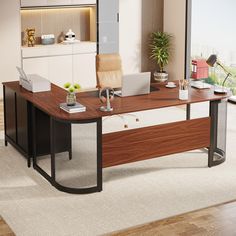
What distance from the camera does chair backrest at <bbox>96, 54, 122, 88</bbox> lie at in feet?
26.3

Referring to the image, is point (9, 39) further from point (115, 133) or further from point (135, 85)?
point (115, 133)

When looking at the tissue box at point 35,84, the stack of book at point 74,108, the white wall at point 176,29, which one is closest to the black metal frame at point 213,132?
the stack of book at point 74,108

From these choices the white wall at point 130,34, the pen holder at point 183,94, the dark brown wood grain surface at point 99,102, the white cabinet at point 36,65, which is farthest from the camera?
the white wall at point 130,34

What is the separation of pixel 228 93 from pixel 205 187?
1283 mm

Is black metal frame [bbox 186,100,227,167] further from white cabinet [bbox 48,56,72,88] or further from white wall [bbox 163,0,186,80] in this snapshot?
white cabinet [bbox 48,56,72,88]

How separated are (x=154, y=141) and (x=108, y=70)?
1.83 m

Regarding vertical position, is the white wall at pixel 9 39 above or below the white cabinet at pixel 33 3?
→ below

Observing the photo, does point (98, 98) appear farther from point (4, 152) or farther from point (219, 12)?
point (219, 12)

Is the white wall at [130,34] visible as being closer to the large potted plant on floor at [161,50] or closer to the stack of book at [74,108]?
the large potted plant on floor at [161,50]

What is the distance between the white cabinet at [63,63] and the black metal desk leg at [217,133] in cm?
405

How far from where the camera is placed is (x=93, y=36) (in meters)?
10.9

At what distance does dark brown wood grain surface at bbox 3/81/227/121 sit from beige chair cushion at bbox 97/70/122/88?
88 centimetres

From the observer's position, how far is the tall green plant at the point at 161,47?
36.0 feet

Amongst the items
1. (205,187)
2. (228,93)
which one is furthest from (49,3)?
(205,187)
